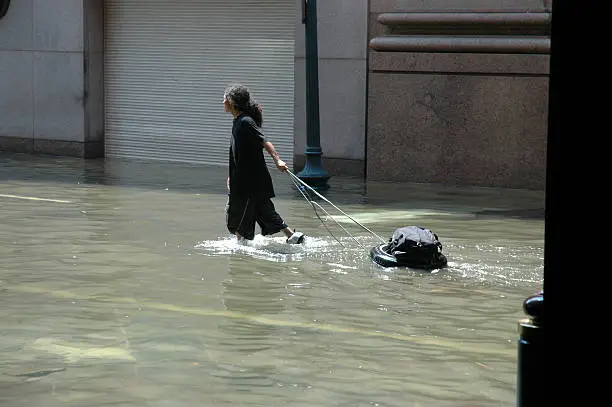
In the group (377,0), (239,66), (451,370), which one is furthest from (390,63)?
(451,370)

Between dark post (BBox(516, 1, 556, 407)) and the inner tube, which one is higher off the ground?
dark post (BBox(516, 1, 556, 407))

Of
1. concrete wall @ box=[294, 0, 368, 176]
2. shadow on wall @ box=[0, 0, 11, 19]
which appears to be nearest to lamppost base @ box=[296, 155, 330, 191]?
concrete wall @ box=[294, 0, 368, 176]

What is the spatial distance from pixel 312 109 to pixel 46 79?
21.5 ft

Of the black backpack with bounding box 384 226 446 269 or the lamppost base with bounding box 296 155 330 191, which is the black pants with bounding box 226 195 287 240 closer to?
the black backpack with bounding box 384 226 446 269

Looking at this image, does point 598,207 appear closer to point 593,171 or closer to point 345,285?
point 593,171

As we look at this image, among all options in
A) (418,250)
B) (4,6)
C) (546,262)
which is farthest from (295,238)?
(4,6)

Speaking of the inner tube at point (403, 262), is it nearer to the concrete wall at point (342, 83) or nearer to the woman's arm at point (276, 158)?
the woman's arm at point (276, 158)

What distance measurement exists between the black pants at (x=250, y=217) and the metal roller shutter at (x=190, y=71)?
24.3ft

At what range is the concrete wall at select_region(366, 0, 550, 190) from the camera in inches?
644

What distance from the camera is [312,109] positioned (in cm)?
1644

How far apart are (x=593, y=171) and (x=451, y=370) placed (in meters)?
3.58

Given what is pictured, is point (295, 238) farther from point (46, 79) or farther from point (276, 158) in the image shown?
point (46, 79)

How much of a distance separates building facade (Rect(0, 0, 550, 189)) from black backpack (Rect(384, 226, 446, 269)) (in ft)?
20.4

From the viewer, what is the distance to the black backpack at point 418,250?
1020cm
